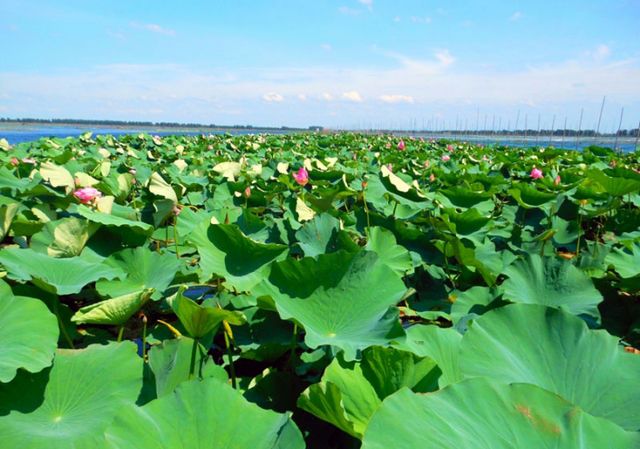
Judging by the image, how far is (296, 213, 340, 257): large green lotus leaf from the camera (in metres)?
1.64

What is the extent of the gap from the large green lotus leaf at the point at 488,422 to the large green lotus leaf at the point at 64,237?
121 cm

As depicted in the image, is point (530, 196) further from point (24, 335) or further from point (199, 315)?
point (24, 335)

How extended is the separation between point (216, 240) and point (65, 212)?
1253 millimetres

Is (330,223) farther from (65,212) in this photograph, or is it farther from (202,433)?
(65,212)

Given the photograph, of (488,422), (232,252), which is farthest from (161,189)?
(488,422)

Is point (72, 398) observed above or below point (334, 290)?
below

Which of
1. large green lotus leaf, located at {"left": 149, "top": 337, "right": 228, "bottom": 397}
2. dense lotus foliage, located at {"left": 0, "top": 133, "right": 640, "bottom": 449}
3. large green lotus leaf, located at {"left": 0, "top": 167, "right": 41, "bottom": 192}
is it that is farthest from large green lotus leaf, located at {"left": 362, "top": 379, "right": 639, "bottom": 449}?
large green lotus leaf, located at {"left": 0, "top": 167, "right": 41, "bottom": 192}

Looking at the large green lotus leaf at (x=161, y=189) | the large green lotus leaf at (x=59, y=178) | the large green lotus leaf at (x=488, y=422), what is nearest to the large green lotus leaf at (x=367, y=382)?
the large green lotus leaf at (x=488, y=422)

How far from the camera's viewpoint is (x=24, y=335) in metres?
0.89

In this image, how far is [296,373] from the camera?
1072mm

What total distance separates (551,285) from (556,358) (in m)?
0.64

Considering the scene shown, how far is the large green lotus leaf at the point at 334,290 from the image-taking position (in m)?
1.06

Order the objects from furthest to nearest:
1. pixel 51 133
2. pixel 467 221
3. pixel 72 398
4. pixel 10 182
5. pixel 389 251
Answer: pixel 51 133 → pixel 10 182 → pixel 467 221 → pixel 389 251 → pixel 72 398

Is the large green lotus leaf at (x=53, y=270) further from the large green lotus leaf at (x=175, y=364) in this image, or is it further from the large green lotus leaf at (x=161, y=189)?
the large green lotus leaf at (x=161, y=189)
